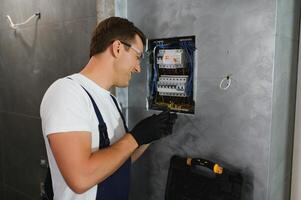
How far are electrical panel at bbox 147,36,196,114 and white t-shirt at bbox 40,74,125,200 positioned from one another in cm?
29

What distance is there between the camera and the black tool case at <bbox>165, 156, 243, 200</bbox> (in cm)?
107

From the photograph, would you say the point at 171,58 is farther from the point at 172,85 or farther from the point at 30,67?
the point at 30,67

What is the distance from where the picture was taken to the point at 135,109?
146 centimetres

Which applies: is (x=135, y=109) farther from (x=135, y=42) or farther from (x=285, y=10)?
(x=285, y=10)

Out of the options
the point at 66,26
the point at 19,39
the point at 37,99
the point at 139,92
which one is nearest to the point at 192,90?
the point at 139,92

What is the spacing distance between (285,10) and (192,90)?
48cm

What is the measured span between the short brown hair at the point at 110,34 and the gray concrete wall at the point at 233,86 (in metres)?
0.27

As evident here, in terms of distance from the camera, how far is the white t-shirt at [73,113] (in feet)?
2.83

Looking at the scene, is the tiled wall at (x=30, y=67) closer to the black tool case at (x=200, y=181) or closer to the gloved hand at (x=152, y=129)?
the gloved hand at (x=152, y=129)

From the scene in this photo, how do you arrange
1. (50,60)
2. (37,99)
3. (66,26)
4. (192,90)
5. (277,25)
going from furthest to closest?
1. (37,99)
2. (50,60)
3. (66,26)
4. (192,90)
5. (277,25)

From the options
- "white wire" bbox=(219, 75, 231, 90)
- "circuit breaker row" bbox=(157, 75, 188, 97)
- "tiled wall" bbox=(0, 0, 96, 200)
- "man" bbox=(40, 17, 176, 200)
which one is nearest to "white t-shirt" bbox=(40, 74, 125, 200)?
"man" bbox=(40, 17, 176, 200)

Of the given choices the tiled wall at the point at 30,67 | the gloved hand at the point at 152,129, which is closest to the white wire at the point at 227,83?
the gloved hand at the point at 152,129

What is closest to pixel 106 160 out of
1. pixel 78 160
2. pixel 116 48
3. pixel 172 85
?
pixel 78 160

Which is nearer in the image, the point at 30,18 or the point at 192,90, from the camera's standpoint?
the point at 192,90
